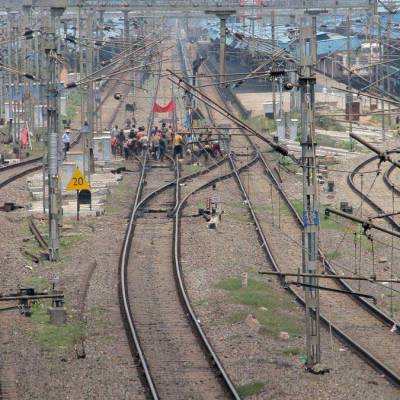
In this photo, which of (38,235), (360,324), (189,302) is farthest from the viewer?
(38,235)

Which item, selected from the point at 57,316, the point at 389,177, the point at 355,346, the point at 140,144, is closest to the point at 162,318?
the point at 57,316

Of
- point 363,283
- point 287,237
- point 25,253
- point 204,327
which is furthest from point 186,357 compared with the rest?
point 287,237

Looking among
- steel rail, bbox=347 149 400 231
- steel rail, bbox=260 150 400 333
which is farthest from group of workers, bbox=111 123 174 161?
steel rail, bbox=260 150 400 333

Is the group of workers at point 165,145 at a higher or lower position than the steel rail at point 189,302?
higher

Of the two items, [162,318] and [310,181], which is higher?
[310,181]

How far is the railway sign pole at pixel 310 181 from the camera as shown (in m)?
13.4

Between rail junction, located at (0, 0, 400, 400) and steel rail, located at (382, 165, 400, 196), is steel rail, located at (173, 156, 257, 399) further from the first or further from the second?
steel rail, located at (382, 165, 400, 196)

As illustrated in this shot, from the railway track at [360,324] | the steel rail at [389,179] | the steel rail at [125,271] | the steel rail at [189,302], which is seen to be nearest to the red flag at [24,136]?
the steel rail at [125,271]

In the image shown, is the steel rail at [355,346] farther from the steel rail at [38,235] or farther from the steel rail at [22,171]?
the steel rail at [22,171]

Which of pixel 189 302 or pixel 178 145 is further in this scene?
pixel 178 145

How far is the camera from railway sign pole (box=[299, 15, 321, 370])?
44.0 feet

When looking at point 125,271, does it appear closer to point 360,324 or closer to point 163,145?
point 360,324

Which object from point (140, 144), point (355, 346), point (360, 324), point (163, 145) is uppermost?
point (163, 145)

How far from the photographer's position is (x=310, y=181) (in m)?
13.9
